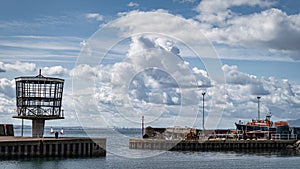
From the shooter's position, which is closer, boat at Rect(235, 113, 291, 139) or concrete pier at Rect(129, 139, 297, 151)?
concrete pier at Rect(129, 139, 297, 151)

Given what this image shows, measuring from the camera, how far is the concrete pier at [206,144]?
108 m

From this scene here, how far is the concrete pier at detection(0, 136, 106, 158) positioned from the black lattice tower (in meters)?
5.83

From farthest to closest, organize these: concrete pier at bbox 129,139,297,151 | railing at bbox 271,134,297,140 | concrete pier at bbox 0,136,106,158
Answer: railing at bbox 271,134,297,140 < concrete pier at bbox 129,139,297,151 < concrete pier at bbox 0,136,106,158

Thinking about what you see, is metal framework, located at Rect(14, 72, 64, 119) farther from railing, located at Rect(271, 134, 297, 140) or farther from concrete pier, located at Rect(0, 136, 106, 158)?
railing, located at Rect(271, 134, 297, 140)

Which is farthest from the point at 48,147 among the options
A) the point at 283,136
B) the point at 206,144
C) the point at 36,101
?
the point at 283,136

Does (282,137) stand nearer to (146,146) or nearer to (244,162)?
(146,146)

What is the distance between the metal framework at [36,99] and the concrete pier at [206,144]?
1230 inches

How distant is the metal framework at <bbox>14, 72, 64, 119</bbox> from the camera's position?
79312 mm

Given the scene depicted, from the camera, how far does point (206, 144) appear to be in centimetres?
11281

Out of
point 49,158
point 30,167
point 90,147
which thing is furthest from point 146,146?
point 30,167

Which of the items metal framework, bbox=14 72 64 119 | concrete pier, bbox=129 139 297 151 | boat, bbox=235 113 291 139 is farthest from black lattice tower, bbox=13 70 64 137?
boat, bbox=235 113 291 139

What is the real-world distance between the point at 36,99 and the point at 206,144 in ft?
148

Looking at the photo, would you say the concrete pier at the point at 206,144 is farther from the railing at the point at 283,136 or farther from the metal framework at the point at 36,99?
the metal framework at the point at 36,99

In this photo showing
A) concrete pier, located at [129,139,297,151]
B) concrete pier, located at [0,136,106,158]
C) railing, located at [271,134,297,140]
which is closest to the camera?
concrete pier, located at [0,136,106,158]
